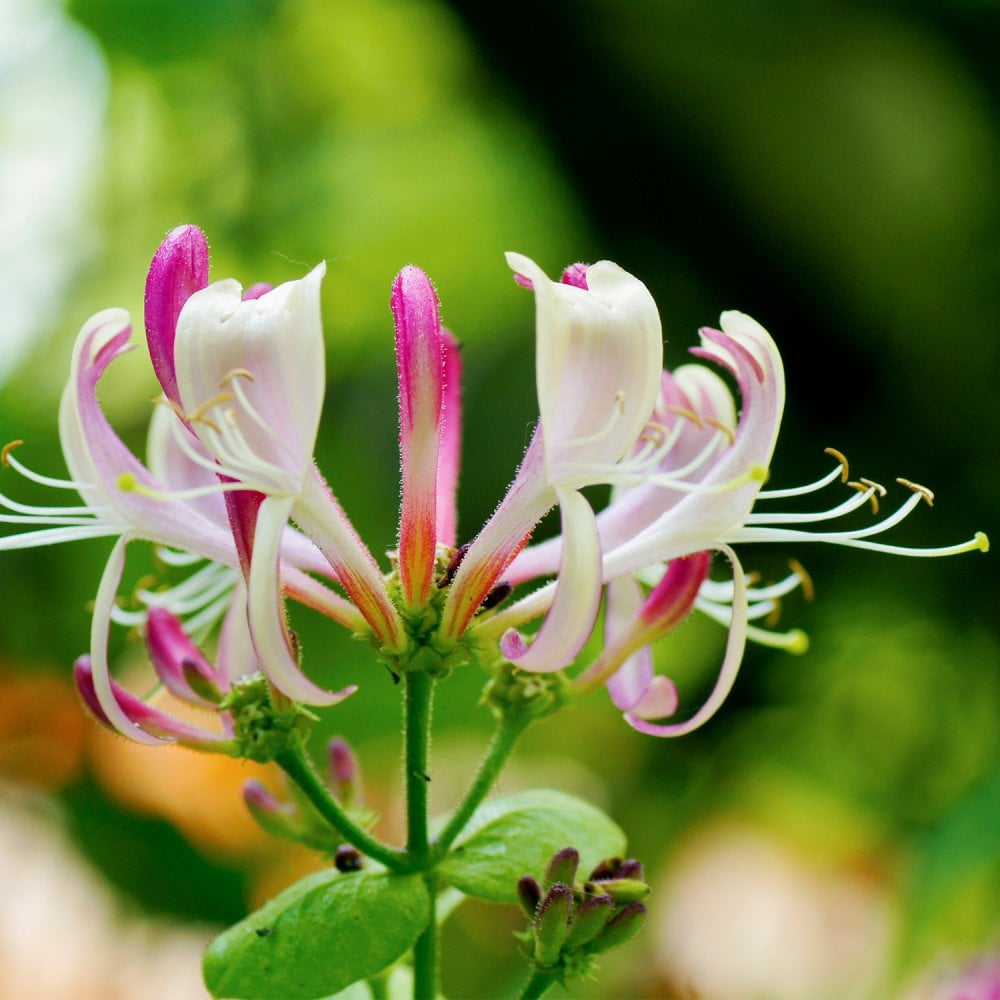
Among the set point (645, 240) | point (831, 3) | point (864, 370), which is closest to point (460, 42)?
point (645, 240)

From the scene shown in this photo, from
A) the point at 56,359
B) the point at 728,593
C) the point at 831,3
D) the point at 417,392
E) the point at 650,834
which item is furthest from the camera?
the point at 831,3

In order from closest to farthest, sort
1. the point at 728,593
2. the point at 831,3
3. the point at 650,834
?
1. the point at 728,593
2. the point at 650,834
3. the point at 831,3

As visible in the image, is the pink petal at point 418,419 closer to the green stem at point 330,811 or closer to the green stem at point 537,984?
the green stem at point 330,811

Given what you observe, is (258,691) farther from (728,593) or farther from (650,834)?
(650,834)

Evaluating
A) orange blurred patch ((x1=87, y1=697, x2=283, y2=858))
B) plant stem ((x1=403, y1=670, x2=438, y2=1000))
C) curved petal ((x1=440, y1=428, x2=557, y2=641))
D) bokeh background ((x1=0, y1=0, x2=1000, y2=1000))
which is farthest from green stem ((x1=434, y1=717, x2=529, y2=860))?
orange blurred patch ((x1=87, y1=697, x2=283, y2=858))

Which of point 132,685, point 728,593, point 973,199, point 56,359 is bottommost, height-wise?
point 132,685

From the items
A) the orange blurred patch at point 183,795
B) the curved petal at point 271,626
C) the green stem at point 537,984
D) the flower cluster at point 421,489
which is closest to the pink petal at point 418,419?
the flower cluster at point 421,489

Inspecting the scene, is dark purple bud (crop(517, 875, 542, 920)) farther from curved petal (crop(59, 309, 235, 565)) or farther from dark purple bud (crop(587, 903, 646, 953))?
curved petal (crop(59, 309, 235, 565))
